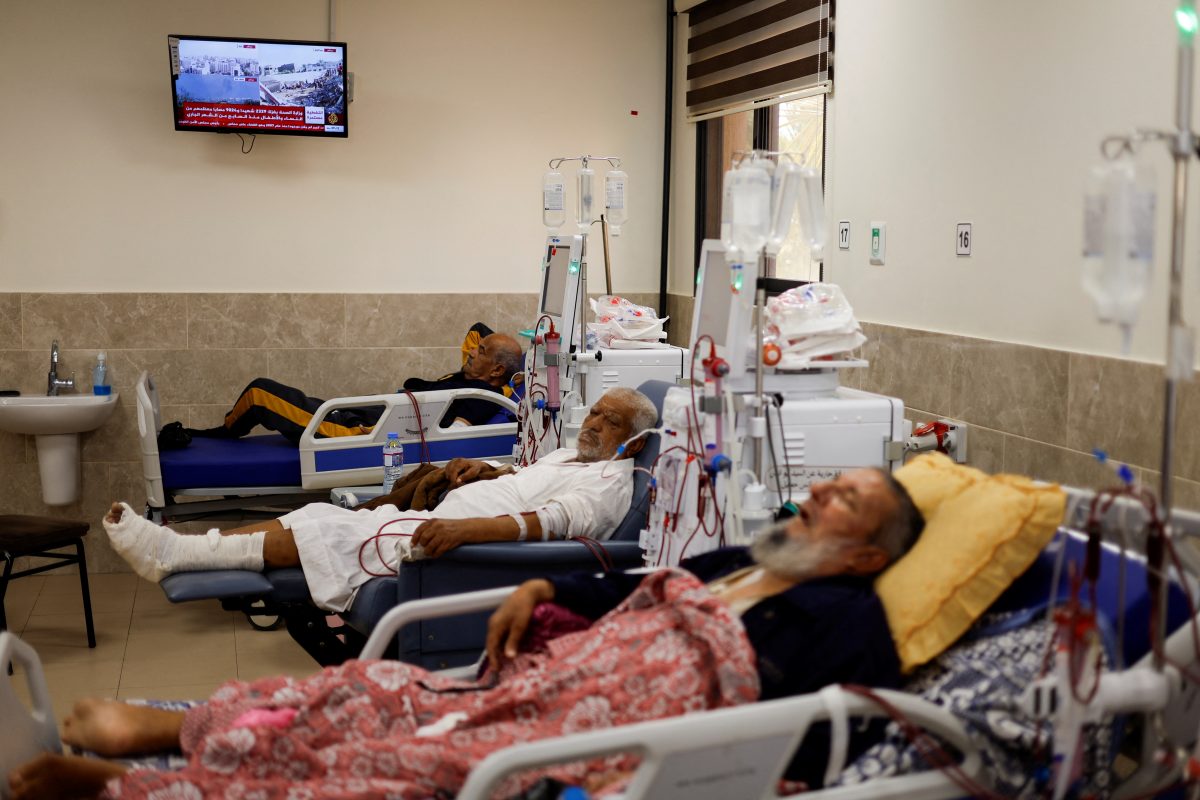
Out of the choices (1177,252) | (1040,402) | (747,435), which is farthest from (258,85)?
(1177,252)

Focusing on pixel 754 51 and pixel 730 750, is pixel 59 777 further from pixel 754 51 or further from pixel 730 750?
pixel 754 51

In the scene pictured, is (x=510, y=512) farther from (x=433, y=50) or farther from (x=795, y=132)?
(x=433, y=50)

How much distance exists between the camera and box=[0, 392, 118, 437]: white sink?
5.07 m

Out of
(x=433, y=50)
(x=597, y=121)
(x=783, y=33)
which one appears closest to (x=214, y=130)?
(x=433, y=50)

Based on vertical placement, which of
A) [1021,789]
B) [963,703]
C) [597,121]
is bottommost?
[1021,789]

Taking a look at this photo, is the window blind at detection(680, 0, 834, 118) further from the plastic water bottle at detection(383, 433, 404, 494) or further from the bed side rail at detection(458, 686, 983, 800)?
the bed side rail at detection(458, 686, 983, 800)

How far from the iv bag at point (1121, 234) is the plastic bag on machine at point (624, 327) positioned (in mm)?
2615

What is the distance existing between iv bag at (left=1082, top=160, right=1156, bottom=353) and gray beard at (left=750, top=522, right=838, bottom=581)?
72 centimetres

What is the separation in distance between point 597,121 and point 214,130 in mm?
1877

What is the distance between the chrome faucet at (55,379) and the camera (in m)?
5.37

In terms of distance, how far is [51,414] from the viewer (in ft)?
16.7

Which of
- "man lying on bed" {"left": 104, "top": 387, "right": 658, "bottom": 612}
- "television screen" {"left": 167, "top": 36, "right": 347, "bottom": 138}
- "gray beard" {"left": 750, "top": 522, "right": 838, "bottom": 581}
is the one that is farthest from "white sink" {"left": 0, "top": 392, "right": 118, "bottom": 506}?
"gray beard" {"left": 750, "top": 522, "right": 838, "bottom": 581}

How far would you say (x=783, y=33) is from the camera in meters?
4.97

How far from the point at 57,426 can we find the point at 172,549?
218 centimetres
